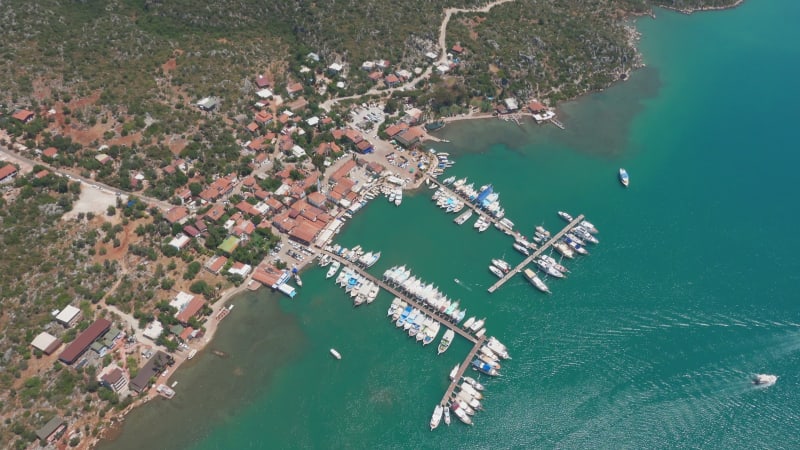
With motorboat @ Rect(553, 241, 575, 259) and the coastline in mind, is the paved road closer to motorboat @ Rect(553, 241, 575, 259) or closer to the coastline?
the coastline

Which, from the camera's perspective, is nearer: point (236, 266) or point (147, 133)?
point (236, 266)

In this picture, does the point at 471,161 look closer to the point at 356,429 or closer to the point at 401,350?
the point at 401,350

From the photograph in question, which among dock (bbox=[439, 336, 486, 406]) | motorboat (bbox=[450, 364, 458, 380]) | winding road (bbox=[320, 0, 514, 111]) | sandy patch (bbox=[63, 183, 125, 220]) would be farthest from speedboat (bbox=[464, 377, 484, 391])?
winding road (bbox=[320, 0, 514, 111])

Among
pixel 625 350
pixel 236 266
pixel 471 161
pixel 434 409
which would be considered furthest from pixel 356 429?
pixel 471 161

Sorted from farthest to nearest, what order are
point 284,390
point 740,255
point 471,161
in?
point 471,161 → point 740,255 → point 284,390

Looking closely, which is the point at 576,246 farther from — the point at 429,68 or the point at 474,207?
the point at 429,68

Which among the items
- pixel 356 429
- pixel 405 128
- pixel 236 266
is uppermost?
pixel 405 128

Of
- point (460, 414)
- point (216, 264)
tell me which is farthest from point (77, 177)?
point (460, 414)
